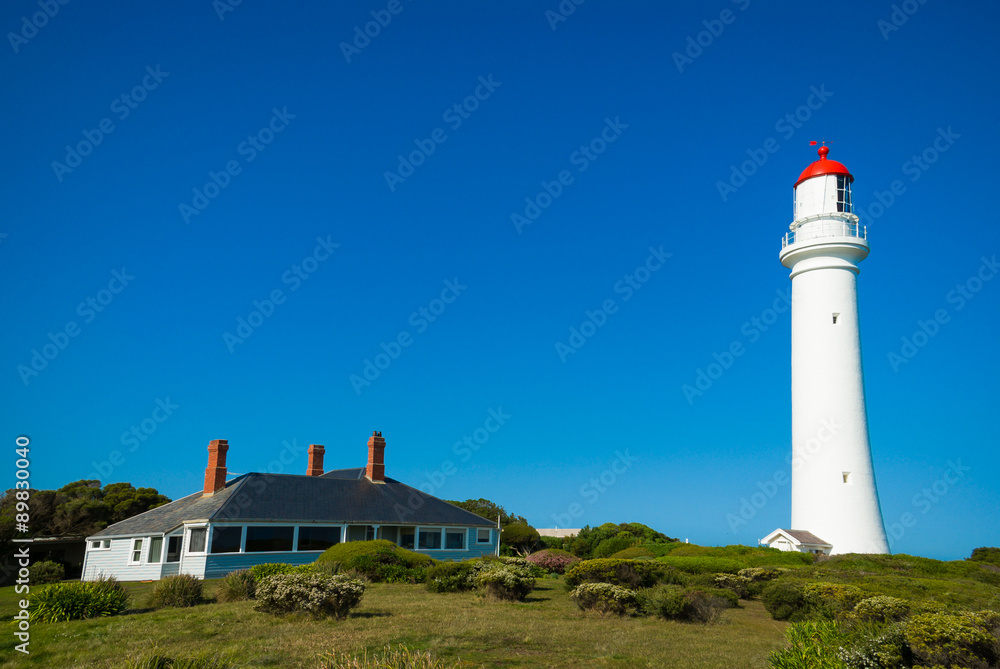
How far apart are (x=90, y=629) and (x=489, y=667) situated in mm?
8316

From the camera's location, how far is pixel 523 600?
Result: 59.4 feet

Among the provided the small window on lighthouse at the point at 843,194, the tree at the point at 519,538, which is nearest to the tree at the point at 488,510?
the tree at the point at 519,538

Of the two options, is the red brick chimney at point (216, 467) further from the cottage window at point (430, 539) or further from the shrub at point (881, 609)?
the shrub at point (881, 609)

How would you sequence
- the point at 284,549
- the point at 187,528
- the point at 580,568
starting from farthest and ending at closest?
the point at 284,549 < the point at 187,528 < the point at 580,568

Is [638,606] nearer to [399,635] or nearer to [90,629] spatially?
[399,635]

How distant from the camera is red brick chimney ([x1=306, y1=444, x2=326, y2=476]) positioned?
116 ft

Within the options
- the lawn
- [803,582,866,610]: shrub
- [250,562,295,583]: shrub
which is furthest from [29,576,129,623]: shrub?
[803,582,866,610]: shrub

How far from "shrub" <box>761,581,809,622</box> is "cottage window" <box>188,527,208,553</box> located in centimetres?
1933

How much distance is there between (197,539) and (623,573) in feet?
52.1

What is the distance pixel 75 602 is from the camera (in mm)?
14211

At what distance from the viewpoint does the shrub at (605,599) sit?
15.5m

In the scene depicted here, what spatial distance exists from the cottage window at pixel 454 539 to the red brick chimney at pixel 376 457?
442cm

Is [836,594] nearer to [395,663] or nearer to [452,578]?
[452,578]

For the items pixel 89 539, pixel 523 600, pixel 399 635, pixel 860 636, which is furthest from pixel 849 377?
pixel 89 539
